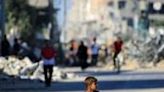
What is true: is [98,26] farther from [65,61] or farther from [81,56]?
[81,56]

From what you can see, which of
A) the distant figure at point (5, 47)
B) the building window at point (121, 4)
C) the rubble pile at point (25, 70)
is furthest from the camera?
the building window at point (121, 4)

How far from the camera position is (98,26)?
83.6 m

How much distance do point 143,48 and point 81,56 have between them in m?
11.6

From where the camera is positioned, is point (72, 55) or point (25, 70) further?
point (72, 55)

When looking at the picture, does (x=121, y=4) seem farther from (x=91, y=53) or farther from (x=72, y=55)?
(x=91, y=53)

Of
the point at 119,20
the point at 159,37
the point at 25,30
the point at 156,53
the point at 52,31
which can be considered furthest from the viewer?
the point at 119,20

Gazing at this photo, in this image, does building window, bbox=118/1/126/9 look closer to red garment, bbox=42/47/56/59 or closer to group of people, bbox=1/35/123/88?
group of people, bbox=1/35/123/88

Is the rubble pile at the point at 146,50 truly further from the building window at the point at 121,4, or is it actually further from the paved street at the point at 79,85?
the building window at the point at 121,4

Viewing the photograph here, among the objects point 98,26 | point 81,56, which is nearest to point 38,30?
point 98,26

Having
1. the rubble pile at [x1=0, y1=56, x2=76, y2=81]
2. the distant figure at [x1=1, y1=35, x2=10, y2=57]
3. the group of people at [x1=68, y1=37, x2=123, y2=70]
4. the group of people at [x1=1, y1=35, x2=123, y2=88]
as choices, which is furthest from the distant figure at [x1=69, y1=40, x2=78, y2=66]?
the rubble pile at [x1=0, y1=56, x2=76, y2=81]

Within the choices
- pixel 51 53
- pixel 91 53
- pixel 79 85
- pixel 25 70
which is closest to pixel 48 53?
pixel 51 53

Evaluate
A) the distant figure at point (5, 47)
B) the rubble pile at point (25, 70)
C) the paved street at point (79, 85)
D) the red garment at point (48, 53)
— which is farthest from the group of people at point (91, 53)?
the red garment at point (48, 53)

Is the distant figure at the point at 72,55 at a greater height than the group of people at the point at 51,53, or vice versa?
the group of people at the point at 51,53

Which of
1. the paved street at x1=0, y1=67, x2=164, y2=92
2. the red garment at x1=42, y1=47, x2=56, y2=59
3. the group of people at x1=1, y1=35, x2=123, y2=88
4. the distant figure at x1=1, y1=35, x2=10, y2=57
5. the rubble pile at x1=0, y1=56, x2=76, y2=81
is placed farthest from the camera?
the distant figure at x1=1, y1=35, x2=10, y2=57
